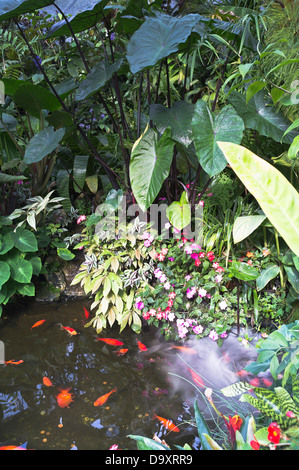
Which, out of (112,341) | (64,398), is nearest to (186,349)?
(112,341)

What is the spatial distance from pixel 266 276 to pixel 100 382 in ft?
3.08

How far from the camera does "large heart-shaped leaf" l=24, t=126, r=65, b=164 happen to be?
2.00m

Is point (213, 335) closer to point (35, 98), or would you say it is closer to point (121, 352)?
point (121, 352)

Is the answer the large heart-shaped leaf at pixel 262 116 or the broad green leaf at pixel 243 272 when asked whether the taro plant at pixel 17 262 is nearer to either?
the broad green leaf at pixel 243 272

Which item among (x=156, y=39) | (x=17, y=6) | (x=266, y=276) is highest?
(x=17, y=6)

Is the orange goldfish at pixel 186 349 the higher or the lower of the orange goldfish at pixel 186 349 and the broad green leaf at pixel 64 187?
the lower

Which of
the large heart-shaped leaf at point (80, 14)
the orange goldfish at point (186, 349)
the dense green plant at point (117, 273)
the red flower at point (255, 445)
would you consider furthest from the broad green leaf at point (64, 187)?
the red flower at point (255, 445)

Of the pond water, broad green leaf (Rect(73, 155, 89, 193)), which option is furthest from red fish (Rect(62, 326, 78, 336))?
broad green leaf (Rect(73, 155, 89, 193))

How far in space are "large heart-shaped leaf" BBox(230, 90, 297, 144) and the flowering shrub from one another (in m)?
0.68

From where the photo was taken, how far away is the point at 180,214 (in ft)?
6.51

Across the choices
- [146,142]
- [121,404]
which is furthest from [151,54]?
[121,404]

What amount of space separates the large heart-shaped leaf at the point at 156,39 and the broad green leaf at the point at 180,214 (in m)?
0.70

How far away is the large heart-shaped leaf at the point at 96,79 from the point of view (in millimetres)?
1984

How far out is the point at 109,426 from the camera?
1.57m
